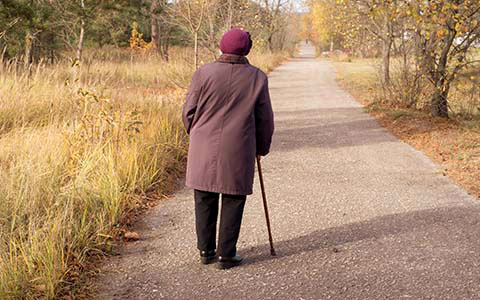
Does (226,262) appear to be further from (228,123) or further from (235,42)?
(235,42)

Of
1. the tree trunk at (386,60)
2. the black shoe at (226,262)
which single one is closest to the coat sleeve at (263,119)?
the black shoe at (226,262)

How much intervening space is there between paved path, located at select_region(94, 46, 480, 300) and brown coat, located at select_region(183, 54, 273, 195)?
0.75 meters

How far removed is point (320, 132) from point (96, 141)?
5554 mm

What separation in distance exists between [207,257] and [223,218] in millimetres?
382

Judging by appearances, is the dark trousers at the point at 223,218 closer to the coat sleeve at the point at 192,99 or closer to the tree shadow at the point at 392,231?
the tree shadow at the point at 392,231

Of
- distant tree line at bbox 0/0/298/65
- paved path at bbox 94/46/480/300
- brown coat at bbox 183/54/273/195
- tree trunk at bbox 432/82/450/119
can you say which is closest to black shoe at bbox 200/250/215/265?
paved path at bbox 94/46/480/300

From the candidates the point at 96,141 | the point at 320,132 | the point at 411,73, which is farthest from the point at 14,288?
the point at 411,73

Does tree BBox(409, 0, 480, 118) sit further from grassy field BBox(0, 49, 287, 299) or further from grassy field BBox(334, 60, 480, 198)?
grassy field BBox(0, 49, 287, 299)

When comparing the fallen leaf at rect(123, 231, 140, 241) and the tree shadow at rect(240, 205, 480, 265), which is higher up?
the tree shadow at rect(240, 205, 480, 265)

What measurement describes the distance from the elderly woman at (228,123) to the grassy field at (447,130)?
3666 mm

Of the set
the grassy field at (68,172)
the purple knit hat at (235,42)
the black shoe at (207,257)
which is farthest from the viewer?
the black shoe at (207,257)

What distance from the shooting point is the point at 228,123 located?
13.8ft

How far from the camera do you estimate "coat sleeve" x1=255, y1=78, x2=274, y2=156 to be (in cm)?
427

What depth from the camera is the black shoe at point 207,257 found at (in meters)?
4.51
